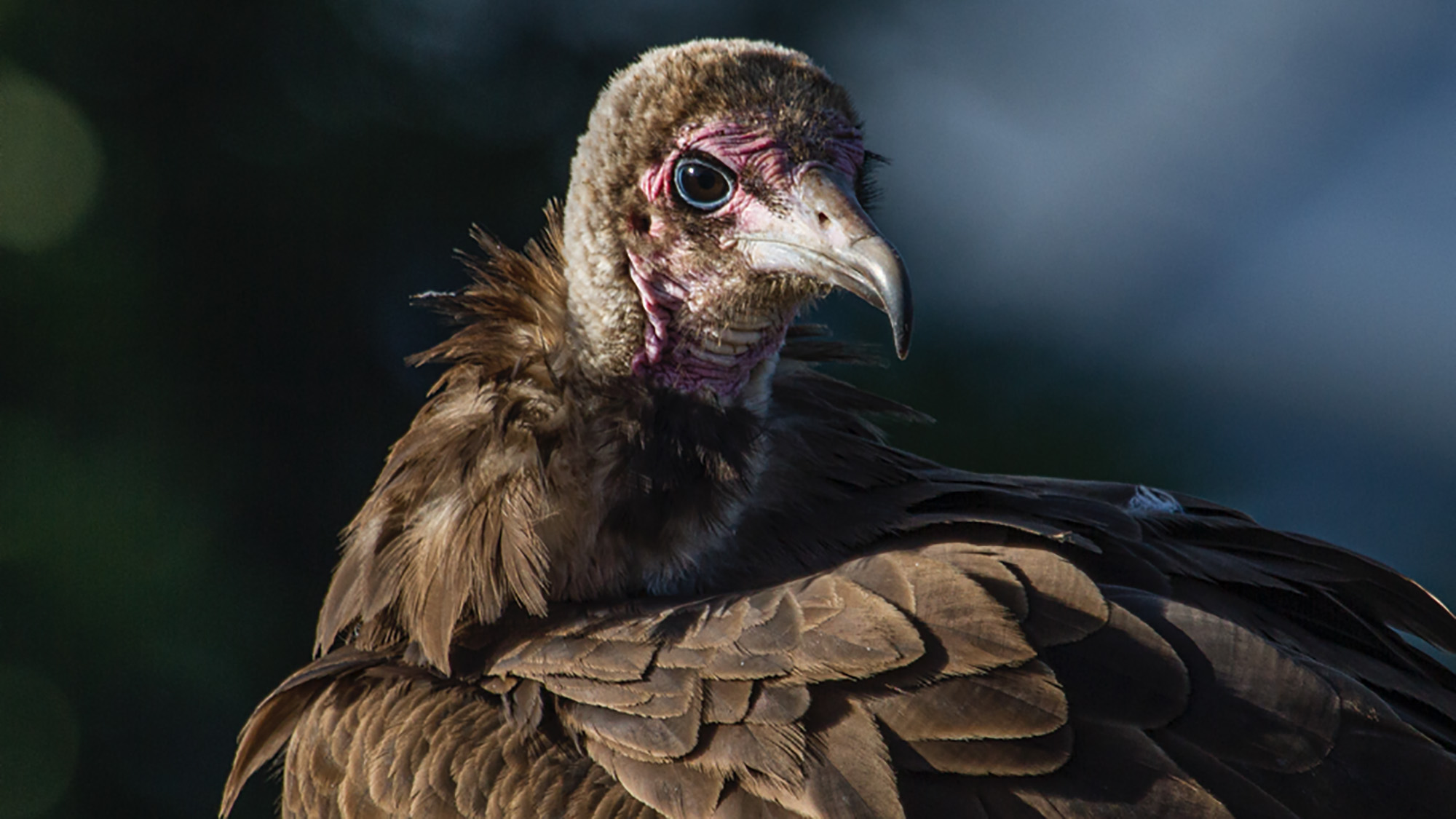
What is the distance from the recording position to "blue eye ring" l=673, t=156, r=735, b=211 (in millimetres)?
1462

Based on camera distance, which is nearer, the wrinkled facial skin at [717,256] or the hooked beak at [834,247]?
the hooked beak at [834,247]

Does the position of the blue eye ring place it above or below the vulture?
above

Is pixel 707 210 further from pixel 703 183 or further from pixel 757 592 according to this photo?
pixel 757 592

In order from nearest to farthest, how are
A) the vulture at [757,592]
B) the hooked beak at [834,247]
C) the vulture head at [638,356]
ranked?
the vulture at [757,592] → the hooked beak at [834,247] → the vulture head at [638,356]

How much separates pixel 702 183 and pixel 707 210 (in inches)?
1.4

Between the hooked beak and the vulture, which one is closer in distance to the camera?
the vulture

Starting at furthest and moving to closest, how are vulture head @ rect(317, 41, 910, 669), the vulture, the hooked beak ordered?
1. vulture head @ rect(317, 41, 910, 669)
2. the hooked beak
3. the vulture

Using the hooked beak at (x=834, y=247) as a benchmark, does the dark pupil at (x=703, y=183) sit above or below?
→ above

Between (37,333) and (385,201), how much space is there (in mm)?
963

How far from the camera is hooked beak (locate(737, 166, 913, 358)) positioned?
1.29 m

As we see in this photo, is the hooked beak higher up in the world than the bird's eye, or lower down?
lower down

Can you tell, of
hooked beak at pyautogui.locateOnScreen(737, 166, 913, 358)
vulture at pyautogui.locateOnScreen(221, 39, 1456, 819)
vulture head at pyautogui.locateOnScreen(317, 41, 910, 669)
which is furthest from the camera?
vulture head at pyautogui.locateOnScreen(317, 41, 910, 669)

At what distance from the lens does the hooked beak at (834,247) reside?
129cm

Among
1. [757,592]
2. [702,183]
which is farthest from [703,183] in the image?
[757,592]
